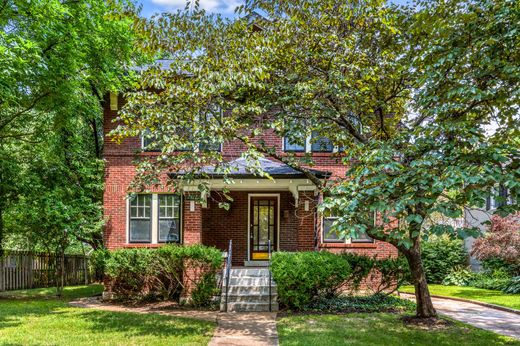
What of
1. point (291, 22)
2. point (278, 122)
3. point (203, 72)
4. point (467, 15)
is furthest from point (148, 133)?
point (467, 15)

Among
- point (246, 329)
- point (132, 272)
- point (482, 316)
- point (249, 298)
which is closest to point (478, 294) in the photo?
point (482, 316)

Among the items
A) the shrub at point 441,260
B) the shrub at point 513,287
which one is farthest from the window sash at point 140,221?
the shrub at point 513,287

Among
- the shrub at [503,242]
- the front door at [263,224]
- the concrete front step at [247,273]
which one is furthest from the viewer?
the front door at [263,224]

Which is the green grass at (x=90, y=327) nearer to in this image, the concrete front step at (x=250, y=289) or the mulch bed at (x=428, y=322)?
the concrete front step at (x=250, y=289)

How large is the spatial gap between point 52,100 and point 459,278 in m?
15.7

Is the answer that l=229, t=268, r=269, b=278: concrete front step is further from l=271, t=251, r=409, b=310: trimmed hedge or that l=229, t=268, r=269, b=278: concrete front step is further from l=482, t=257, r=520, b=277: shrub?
l=482, t=257, r=520, b=277: shrub

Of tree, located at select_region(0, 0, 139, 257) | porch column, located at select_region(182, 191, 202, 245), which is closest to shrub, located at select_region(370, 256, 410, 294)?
porch column, located at select_region(182, 191, 202, 245)

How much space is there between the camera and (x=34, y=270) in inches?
589

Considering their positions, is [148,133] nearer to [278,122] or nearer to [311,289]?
[278,122]

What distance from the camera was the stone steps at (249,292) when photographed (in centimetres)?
1031

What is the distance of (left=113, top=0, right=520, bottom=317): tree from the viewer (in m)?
6.27

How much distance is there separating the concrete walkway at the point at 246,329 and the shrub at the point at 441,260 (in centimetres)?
973

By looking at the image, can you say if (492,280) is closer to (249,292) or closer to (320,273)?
(320,273)

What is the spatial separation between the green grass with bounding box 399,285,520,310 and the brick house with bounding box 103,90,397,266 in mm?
2735
